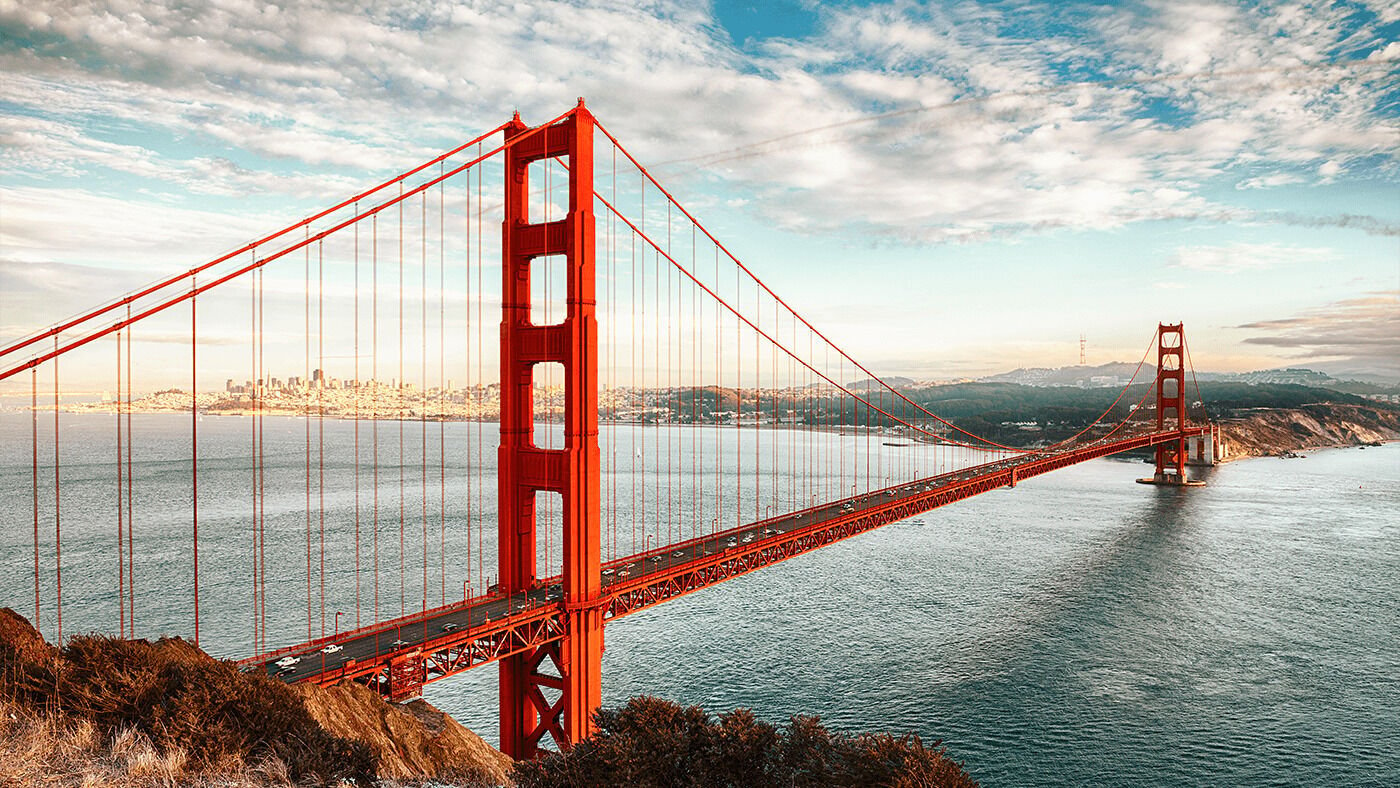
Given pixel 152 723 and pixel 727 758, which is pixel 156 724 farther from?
pixel 727 758

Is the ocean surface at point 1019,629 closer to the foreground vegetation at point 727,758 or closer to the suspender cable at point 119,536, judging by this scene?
the suspender cable at point 119,536

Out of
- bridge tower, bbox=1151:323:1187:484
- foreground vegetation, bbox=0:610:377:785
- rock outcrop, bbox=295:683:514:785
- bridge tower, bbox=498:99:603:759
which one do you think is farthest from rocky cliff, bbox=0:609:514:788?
bridge tower, bbox=1151:323:1187:484

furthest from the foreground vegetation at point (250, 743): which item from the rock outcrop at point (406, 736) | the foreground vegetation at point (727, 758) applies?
the rock outcrop at point (406, 736)

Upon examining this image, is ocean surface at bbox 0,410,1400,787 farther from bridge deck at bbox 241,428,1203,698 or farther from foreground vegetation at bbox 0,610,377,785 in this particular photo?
foreground vegetation at bbox 0,610,377,785

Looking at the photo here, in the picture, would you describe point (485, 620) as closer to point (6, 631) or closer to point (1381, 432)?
point (6, 631)

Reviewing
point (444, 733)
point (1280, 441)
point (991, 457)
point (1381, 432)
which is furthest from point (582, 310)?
point (1381, 432)
